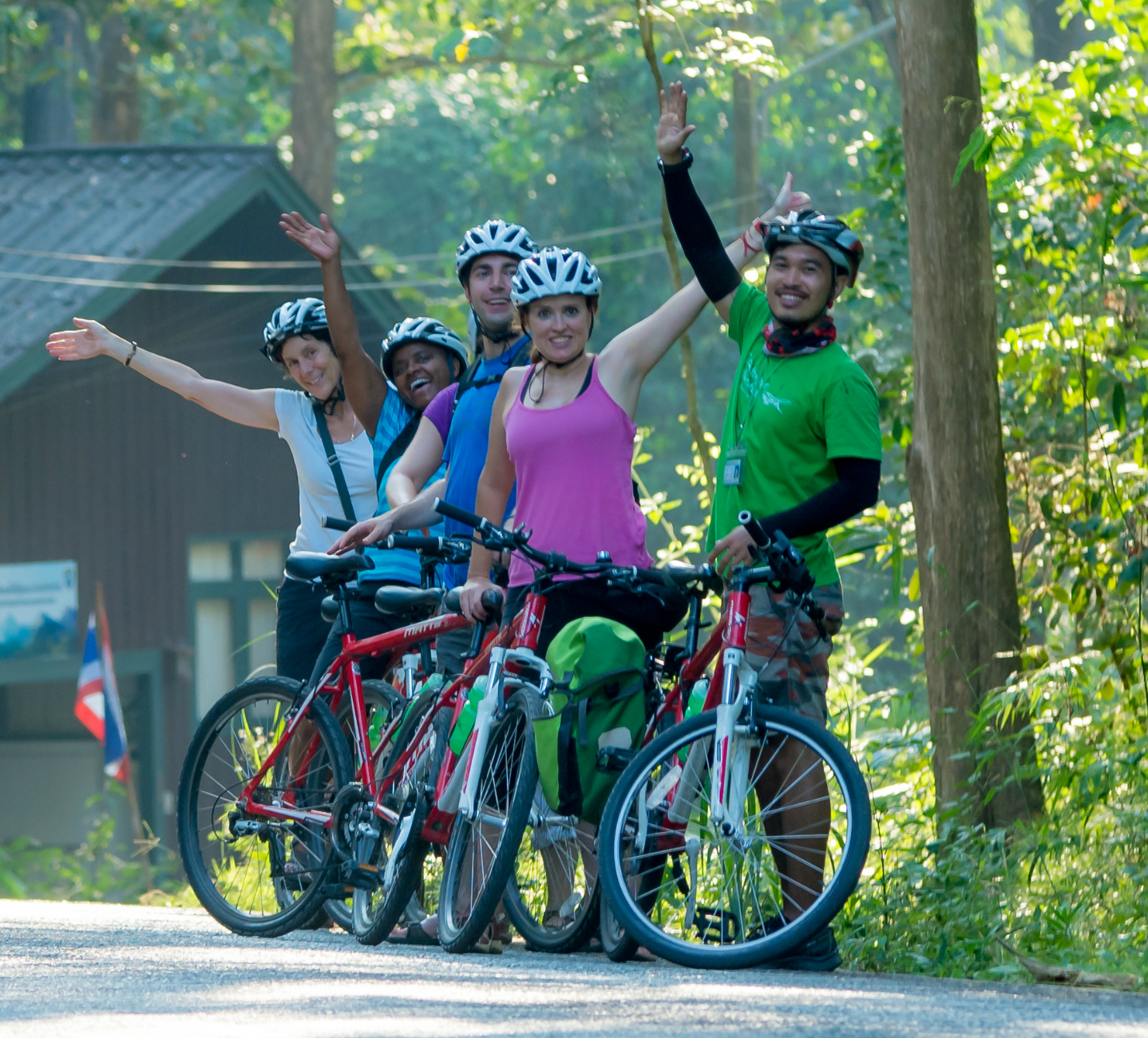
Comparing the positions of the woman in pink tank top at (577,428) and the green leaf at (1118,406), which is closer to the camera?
the woman in pink tank top at (577,428)

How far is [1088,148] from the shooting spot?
6.87 metres

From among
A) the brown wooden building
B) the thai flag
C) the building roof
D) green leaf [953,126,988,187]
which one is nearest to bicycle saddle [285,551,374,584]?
green leaf [953,126,988,187]

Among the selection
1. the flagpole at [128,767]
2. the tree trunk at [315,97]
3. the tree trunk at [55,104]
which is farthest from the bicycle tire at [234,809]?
the tree trunk at [55,104]

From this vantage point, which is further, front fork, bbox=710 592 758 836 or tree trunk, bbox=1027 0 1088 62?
tree trunk, bbox=1027 0 1088 62

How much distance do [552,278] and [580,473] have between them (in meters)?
0.56

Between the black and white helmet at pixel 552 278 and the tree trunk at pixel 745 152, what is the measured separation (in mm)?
16599

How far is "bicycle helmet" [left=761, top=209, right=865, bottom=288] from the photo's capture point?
5102mm

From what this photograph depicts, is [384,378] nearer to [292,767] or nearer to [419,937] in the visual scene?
[292,767]

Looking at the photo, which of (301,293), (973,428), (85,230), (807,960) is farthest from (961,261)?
(301,293)

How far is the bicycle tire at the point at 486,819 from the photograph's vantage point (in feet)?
17.0

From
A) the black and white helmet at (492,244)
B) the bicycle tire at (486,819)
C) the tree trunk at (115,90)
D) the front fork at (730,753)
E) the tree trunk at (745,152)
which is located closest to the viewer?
the front fork at (730,753)

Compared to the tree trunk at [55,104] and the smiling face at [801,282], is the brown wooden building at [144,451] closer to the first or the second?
the tree trunk at [55,104]

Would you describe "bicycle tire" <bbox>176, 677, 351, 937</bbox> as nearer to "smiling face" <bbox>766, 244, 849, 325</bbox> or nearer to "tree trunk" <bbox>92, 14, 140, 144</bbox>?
"smiling face" <bbox>766, 244, 849, 325</bbox>

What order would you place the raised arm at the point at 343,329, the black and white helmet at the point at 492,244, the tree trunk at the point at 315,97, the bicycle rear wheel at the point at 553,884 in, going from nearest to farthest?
the bicycle rear wheel at the point at 553,884
the black and white helmet at the point at 492,244
the raised arm at the point at 343,329
the tree trunk at the point at 315,97
